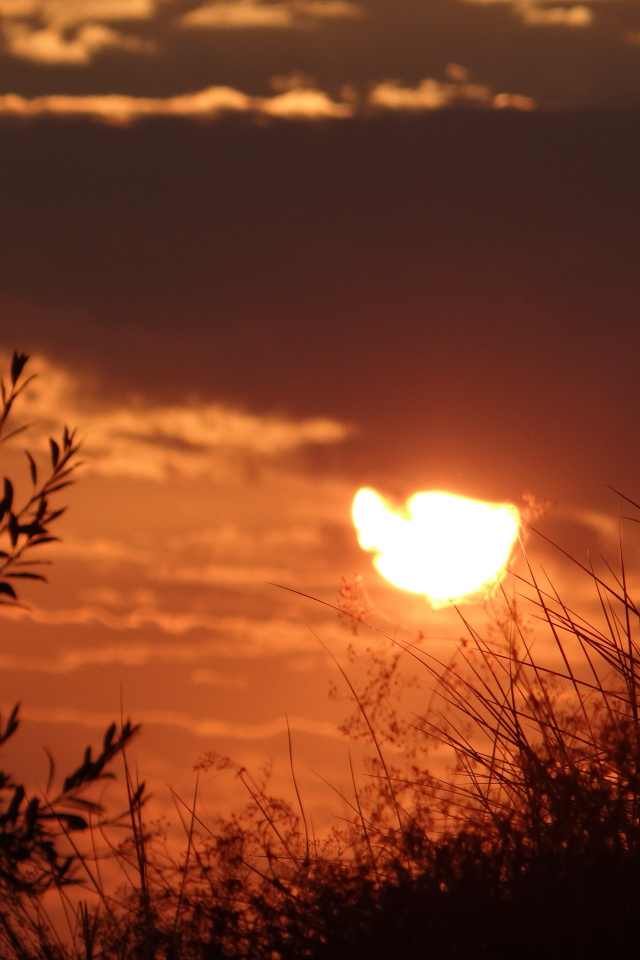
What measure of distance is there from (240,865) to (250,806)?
24 centimetres

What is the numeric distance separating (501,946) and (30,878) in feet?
6.41

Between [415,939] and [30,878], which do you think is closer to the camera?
[415,939]

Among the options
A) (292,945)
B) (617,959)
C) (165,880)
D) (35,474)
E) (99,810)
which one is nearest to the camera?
(617,959)

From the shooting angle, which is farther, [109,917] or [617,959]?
[109,917]

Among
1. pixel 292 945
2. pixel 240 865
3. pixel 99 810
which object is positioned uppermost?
pixel 99 810

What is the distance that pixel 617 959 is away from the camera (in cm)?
257

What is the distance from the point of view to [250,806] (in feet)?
11.5

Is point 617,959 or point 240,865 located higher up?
point 240,865

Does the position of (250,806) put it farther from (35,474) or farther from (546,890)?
(35,474)

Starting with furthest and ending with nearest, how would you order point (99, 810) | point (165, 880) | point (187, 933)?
point (99, 810) < point (165, 880) < point (187, 933)

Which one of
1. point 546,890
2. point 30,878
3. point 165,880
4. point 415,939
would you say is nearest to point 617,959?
point 546,890

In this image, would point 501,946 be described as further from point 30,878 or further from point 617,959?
point 30,878

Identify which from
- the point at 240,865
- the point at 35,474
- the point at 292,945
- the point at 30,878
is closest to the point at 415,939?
the point at 292,945

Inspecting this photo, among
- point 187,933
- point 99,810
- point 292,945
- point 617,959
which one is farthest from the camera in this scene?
point 99,810
